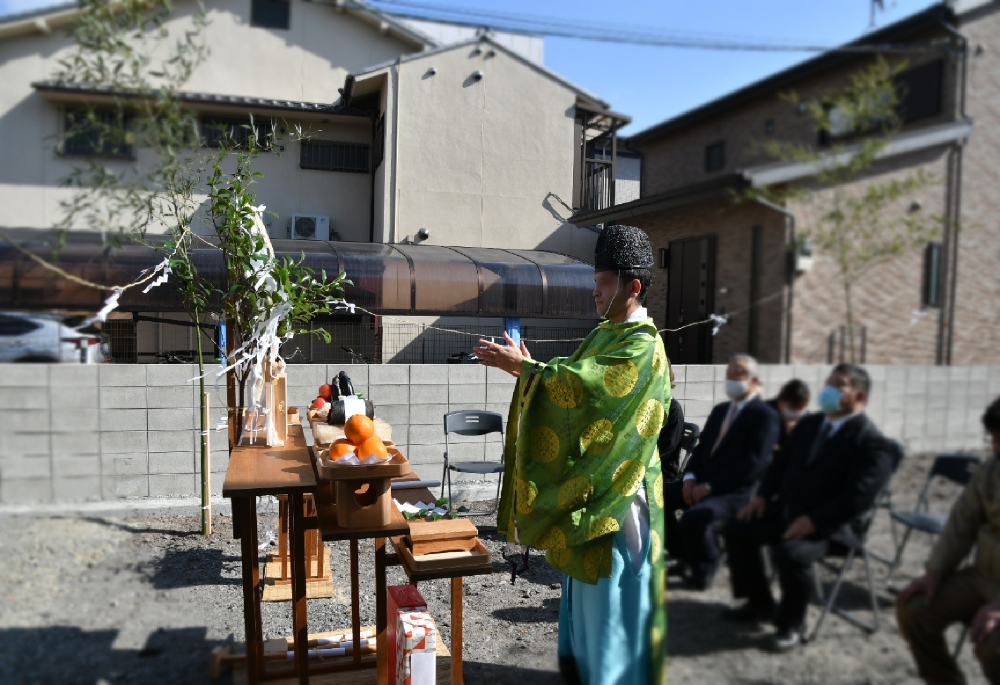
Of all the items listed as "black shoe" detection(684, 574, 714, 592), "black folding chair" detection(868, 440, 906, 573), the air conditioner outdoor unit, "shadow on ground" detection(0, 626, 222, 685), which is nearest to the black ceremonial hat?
"black folding chair" detection(868, 440, 906, 573)

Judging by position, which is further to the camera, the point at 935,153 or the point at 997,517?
the point at 997,517

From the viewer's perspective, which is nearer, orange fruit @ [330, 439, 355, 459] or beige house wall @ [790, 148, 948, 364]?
beige house wall @ [790, 148, 948, 364]

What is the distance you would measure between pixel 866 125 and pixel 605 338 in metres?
1.23

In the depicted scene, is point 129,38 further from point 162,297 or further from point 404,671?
point 404,671

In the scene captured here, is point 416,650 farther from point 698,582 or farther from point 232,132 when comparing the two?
point 232,132

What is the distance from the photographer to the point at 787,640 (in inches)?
61.3

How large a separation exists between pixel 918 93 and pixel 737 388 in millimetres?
620

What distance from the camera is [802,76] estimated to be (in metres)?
1.10

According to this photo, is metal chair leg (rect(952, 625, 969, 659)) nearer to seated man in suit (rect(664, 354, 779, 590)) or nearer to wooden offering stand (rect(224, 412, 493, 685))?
seated man in suit (rect(664, 354, 779, 590))

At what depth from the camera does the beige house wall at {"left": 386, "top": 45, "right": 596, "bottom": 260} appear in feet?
9.05

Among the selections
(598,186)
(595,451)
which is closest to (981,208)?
(598,186)

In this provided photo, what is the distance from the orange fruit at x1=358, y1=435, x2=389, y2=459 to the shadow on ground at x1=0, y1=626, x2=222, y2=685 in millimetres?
1564

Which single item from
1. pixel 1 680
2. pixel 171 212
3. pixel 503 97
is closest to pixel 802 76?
pixel 503 97

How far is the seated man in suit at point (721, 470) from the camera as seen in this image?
1.41 metres
